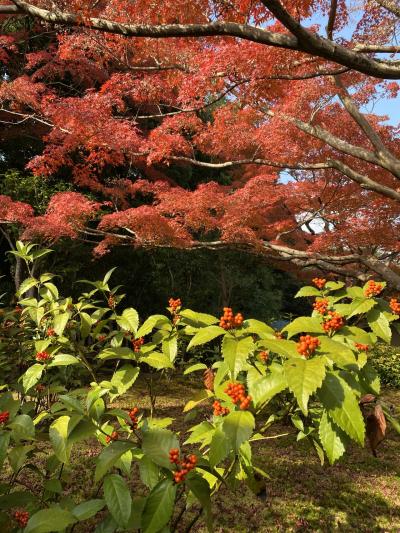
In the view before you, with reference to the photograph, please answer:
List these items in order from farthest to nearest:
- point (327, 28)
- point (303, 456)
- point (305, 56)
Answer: point (305, 56) → point (327, 28) → point (303, 456)

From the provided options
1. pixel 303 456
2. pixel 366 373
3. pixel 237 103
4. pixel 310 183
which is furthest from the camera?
pixel 310 183

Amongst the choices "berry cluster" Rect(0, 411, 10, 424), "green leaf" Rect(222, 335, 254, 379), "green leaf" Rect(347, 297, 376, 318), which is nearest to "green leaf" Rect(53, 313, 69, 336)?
"berry cluster" Rect(0, 411, 10, 424)

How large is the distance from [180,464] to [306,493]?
9.44ft

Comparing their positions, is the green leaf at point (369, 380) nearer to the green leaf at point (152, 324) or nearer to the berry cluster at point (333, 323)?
the berry cluster at point (333, 323)

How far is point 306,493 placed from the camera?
3.27 meters

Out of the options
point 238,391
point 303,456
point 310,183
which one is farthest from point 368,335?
point 310,183

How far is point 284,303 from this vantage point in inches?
648

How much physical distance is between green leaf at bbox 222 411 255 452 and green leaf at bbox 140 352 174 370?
1.31 ft

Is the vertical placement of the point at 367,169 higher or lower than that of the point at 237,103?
lower

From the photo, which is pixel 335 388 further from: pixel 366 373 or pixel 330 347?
pixel 366 373

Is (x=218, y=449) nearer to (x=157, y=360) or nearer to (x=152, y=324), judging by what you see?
(x=157, y=360)

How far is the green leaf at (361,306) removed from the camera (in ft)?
4.14

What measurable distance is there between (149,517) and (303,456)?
366 centimetres

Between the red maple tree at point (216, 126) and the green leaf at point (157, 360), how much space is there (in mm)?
4014
